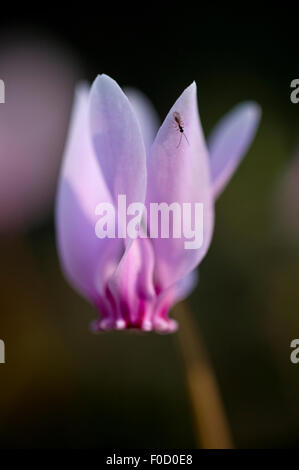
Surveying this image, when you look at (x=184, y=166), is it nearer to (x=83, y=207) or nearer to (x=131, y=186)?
(x=131, y=186)

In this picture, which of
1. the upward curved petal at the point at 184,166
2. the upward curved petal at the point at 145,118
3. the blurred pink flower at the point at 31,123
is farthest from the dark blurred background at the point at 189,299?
the upward curved petal at the point at 184,166

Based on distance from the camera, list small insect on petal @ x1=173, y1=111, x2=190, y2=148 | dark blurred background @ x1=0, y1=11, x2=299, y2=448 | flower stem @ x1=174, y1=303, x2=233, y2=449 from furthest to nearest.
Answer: dark blurred background @ x1=0, y1=11, x2=299, y2=448 < flower stem @ x1=174, y1=303, x2=233, y2=449 < small insect on petal @ x1=173, y1=111, x2=190, y2=148

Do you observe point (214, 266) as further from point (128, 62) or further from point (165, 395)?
point (128, 62)

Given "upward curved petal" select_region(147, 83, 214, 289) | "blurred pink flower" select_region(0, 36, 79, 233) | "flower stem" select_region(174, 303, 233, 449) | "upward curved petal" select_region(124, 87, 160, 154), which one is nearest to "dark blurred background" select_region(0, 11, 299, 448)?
"blurred pink flower" select_region(0, 36, 79, 233)

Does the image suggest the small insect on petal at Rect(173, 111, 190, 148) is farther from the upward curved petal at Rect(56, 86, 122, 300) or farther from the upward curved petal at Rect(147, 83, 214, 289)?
the upward curved petal at Rect(56, 86, 122, 300)

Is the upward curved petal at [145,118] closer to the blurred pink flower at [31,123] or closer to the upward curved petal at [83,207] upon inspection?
the upward curved petal at [83,207]

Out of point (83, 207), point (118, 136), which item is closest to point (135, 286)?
point (83, 207)

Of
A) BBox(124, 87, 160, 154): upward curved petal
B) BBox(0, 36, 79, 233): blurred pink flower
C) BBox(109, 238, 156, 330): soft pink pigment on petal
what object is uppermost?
BBox(0, 36, 79, 233): blurred pink flower

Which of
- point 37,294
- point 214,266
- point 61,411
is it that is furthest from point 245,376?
point 37,294
